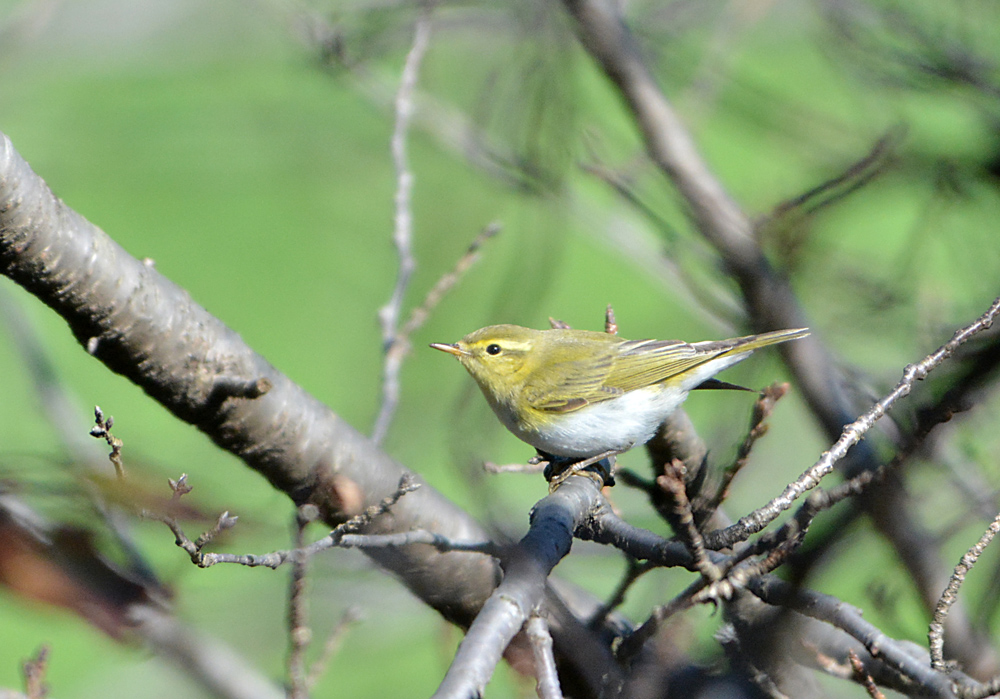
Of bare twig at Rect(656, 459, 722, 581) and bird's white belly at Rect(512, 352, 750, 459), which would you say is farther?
bird's white belly at Rect(512, 352, 750, 459)

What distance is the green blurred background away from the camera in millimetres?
2346

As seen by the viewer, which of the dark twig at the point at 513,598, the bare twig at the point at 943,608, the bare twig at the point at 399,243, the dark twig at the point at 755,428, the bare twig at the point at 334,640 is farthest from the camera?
the bare twig at the point at 399,243

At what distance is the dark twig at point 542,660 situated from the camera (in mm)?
1175

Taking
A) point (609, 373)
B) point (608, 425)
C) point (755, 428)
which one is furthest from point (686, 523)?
point (609, 373)

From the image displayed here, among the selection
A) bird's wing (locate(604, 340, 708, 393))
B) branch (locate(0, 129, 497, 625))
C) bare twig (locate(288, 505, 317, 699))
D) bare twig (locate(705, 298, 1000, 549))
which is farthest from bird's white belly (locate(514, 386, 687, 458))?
bare twig (locate(288, 505, 317, 699))

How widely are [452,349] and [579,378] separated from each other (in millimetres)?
564

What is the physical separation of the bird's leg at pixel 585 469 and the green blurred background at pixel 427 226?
0.19m

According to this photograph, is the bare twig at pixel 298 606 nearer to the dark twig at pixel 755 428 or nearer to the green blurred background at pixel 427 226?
the green blurred background at pixel 427 226

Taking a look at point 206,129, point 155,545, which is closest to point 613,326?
point 155,545

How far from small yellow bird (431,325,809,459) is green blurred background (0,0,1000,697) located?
222mm

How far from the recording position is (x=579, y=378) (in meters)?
3.54

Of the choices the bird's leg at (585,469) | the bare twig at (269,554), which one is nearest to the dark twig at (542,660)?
the bare twig at (269,554)

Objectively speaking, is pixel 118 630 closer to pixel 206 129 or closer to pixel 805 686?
pixel 805 686

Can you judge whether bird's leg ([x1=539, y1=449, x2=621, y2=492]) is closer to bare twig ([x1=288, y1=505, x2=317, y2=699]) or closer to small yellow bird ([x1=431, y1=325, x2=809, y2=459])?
small yellow bird ([x1=431, y1=325, x2=809, y2=459])
